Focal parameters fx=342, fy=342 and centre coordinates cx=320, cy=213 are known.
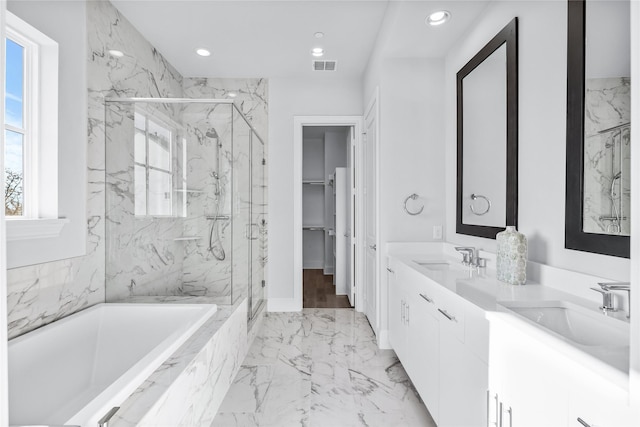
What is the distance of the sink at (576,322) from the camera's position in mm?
1044

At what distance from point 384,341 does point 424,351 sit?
108cm

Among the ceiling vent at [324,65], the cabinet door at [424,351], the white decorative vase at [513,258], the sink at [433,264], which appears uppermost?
the ceiling vent at [324,65]

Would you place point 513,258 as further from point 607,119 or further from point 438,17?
point 438,17

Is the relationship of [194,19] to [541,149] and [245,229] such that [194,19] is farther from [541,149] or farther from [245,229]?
[541,149]

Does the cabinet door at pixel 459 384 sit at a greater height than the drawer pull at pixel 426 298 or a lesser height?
lesser

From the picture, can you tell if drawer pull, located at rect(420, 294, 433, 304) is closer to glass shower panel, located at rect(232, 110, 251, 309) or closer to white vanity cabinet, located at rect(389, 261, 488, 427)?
white vanity cabinet, located at rect(389, 261, 488, 427)

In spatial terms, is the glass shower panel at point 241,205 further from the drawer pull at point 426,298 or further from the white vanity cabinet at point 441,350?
the drawer pull at point 426,298

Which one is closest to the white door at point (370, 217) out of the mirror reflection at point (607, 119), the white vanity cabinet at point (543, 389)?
the mirror reflection at point (607, 119)

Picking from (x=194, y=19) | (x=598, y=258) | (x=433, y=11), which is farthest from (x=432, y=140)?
(x=194, y=19)

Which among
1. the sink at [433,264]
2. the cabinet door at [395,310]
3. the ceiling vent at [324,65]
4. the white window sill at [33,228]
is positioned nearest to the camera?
the white window sill at [33,228]

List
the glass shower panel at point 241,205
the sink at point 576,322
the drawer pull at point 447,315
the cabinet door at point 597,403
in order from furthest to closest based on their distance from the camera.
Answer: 1. the glass shower panel at point 241,205
2. the drawer pull at point 447,315
3. the sink at point 576,322
4. the cabinet door at point 597,403

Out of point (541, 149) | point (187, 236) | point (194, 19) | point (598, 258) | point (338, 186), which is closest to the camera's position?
point (598, 258)

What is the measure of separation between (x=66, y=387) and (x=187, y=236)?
111 centimetres

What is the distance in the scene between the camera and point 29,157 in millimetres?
2002
